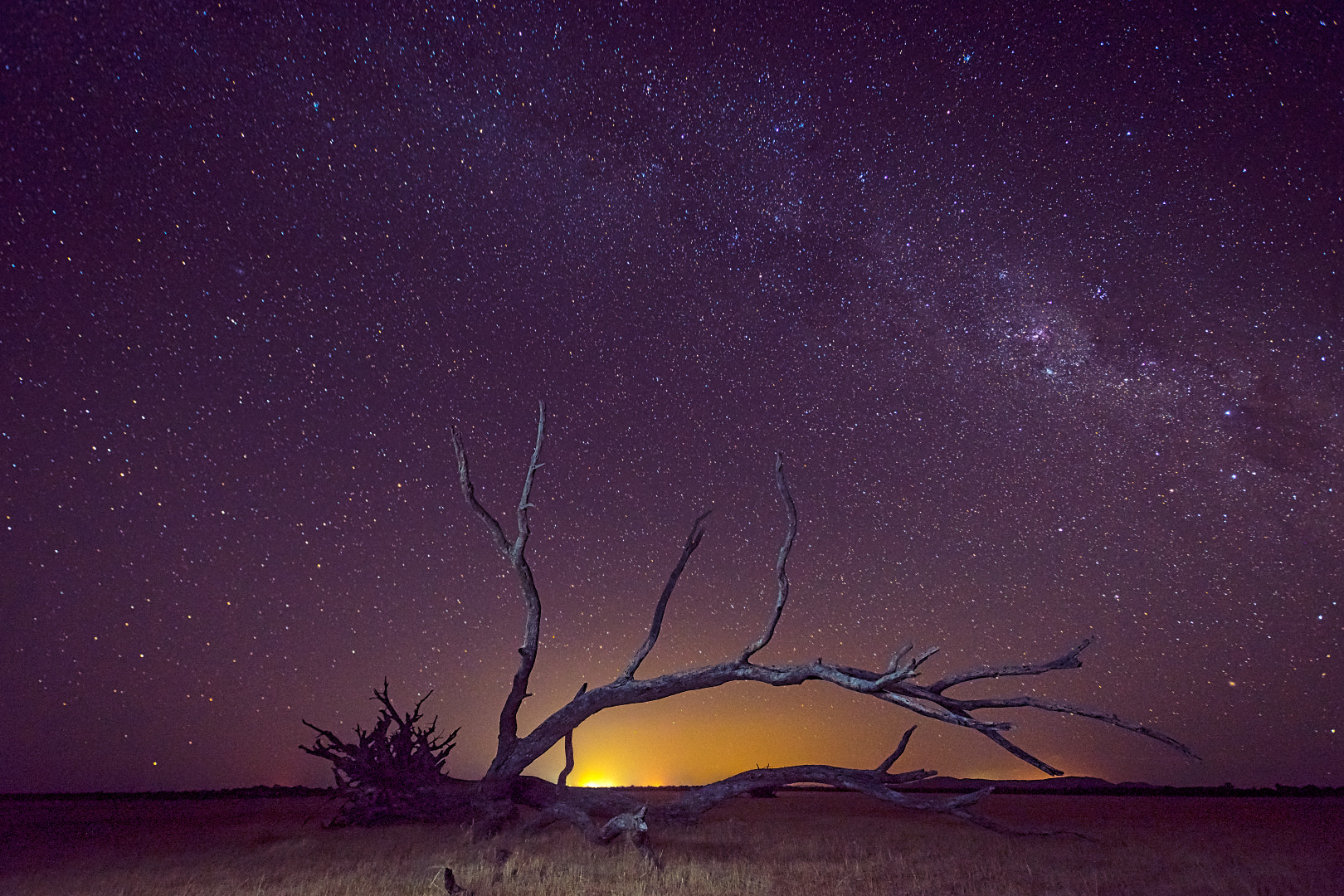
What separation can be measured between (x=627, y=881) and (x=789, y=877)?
6.71 feet

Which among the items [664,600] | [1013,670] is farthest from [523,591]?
[1013,670]

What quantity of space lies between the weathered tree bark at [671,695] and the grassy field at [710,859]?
587 mm

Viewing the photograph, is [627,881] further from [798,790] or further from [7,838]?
[798,790]

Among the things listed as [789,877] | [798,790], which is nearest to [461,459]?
[789,877]

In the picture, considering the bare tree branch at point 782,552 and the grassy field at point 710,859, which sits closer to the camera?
the grassy field at point 710,859

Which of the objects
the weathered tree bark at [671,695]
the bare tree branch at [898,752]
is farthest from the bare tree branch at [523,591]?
the bare tree branch at [898,752]

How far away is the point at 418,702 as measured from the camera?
17188 millimetres

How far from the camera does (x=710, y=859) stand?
475 inches

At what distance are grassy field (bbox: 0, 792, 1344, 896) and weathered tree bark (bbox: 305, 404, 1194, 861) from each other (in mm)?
587

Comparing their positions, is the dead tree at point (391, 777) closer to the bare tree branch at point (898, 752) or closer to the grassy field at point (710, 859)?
the grassy field at point (710, 859)

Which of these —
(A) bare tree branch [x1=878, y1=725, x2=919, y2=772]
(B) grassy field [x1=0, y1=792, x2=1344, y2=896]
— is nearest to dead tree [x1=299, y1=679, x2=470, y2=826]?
(B) grassy field [x1=0, y1=792, x2=1344, y2=896]

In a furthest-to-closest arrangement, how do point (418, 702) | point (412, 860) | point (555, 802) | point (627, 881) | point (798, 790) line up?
1. point (798, 790)
2. point (418, 702)
3. point (555, 802)
4. point (412, 860)
5. point (627, 881)

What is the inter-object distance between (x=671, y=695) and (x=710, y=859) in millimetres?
3647

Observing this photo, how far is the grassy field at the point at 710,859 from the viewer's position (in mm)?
9766
